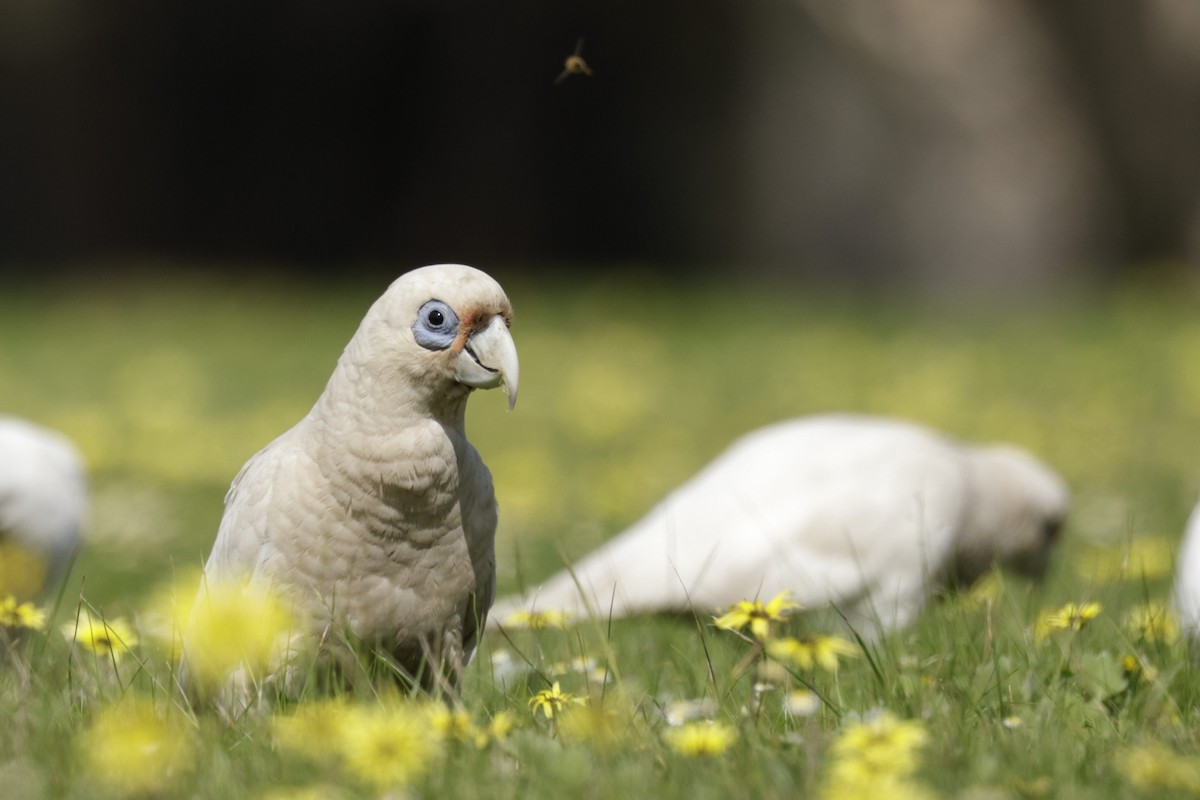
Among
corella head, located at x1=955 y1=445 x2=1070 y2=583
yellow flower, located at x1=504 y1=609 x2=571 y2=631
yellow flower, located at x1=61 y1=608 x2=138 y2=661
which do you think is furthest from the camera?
corella head, located at x1=955 y1=445 x2=1070 y2=583

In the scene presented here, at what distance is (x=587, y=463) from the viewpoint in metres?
6.33

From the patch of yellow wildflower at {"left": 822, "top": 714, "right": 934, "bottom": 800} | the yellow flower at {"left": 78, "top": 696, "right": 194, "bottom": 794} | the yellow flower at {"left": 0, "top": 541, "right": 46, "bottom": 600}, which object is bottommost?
the yellow flower at {"left": 0, "top": 541, "right": 46, "bottom": 600}

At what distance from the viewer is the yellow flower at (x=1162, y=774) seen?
1812 millimetres

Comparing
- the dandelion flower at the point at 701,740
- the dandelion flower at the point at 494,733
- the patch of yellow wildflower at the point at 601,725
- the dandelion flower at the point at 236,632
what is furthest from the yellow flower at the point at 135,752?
the dandelion flower at the point at 701,740

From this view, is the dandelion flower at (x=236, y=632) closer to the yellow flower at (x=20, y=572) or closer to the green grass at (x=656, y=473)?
the green grass at (x=656, y=473)

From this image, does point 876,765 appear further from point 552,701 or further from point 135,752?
point 135,752

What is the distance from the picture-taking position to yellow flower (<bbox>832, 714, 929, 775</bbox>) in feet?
5.69

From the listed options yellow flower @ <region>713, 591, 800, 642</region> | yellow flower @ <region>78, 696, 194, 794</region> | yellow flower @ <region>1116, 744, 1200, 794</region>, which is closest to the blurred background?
yellow flower @ <region>713, 591, 800, 642</region>

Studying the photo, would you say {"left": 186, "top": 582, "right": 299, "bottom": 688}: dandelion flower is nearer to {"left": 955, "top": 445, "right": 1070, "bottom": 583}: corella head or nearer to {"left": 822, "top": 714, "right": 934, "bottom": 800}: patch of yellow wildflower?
{"left": 822, "top": 714, "right": 934, "bottom": 800}: patch of yellow wildflower

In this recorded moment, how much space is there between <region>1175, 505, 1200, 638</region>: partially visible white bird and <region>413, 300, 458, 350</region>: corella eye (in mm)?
1499

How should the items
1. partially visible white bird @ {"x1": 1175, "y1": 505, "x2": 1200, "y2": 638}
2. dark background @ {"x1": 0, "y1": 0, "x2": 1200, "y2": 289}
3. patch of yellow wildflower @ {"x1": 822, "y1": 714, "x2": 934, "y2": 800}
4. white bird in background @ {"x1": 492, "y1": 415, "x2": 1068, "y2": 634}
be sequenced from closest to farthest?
patch of yellow wildflower @ {"x1": 822, "y1": 714, "x2": 934, "y2": 800}
partially visible white bird @ {"x1": 1175, "y1": 505, "x2": 1200, "y2": 638}
white bird in background @ {"x1": 492, "y1": 415, "x2": 1068, "y2": 634}
dark background @ {"x1": 0, "y1": 0, "x2": 1200, "y2": 289}

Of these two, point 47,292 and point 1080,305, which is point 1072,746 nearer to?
point 1080,305

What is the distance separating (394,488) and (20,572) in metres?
1.40

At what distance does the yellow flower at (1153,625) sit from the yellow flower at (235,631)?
153 centimetres
